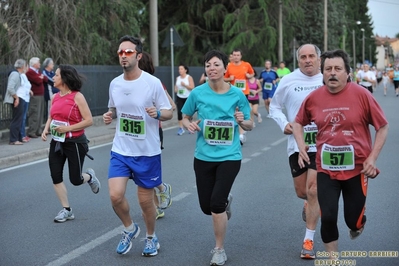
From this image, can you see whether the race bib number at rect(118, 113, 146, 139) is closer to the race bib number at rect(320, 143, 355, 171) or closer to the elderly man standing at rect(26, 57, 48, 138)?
the race bib number at rect(320, 143, 355, 171)

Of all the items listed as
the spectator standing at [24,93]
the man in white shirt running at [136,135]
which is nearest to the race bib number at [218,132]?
the man in white shirt running at [136,135]

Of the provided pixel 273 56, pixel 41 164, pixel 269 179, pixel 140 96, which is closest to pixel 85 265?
pixel 140 96

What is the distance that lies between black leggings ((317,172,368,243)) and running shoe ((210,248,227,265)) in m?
0.92

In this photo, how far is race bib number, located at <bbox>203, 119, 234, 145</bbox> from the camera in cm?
580

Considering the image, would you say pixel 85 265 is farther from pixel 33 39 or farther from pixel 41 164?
pixel 33 39

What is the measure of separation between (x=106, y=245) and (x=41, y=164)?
20.8 ft

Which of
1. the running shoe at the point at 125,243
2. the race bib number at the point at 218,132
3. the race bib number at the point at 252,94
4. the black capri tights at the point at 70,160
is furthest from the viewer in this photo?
the race bib number at the point at 252,94

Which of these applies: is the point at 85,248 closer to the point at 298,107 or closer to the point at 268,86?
the point at 298,107

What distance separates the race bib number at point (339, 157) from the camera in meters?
5.11

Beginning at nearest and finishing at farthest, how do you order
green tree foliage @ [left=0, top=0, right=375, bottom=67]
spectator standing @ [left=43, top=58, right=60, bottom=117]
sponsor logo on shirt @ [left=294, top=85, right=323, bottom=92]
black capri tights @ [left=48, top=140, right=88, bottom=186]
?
sponsor logo on shirt @ [left=294, top=85, right=323, bottom=92] < black capri tights @ [left=48, top=140, right=88, bottom=186] < spectator standing @ [left=43, top=58, right=60, bottom=117] < green tree foliage @ [left=0, top=0, right=375, bottom=67]

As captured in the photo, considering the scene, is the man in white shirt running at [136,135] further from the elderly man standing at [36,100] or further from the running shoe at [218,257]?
the elderly man standing at [36,100]

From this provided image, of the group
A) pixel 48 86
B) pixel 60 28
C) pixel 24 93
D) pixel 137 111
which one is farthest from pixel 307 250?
pixel 60 28

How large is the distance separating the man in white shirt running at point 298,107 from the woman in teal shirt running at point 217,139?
520mm

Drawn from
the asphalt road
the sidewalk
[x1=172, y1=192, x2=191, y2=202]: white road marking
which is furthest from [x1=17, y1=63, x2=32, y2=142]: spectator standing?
[x1=172, y1=192, x2=191, y2=202]: white road marking
